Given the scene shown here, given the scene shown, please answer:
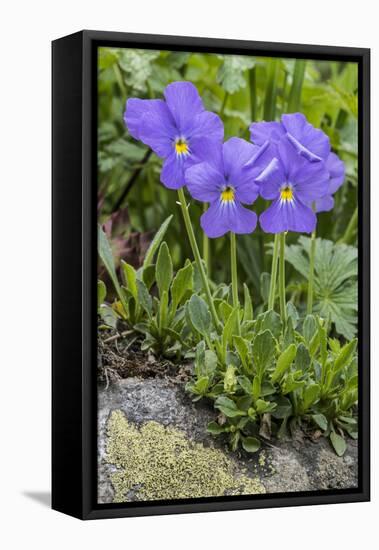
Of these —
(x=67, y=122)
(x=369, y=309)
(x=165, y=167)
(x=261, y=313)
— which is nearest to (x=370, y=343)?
(x=369, y=309)

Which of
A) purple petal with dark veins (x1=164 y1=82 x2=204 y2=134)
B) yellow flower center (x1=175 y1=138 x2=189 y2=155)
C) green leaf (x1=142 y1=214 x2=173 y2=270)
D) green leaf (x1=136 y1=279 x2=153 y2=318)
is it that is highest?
purple petal with dark veins (x1=164 y1=82 x2=204 y2=134)

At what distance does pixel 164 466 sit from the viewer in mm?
2244

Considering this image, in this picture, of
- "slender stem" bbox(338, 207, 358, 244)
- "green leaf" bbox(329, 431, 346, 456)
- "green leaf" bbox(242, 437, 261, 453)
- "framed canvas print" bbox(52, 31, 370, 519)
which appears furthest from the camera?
"slender stem" bbox(338, 207, 358, 244)

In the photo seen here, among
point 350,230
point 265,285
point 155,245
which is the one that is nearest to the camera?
point 155,245

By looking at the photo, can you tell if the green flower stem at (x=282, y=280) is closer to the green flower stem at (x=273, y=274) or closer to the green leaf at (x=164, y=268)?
the green flower stem at (x=273, y=274)

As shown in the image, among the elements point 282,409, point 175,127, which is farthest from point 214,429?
point 175,127

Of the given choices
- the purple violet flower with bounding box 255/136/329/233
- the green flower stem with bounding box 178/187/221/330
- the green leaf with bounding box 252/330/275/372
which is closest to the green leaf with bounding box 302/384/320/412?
the green leaf with bounding box 252/330/275/372

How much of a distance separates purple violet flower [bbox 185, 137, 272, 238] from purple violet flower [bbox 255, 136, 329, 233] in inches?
1.0

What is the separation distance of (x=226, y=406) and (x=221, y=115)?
2.47 ft

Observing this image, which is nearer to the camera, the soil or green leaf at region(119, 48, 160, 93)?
the soil

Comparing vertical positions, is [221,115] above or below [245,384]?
above

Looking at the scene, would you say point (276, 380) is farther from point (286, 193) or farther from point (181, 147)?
point (181, 147)

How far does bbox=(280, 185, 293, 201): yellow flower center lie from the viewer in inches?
91.4

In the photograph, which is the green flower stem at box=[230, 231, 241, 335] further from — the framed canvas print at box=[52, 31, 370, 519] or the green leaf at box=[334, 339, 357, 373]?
the green leaf at box=[334, 339, 357, 373]
